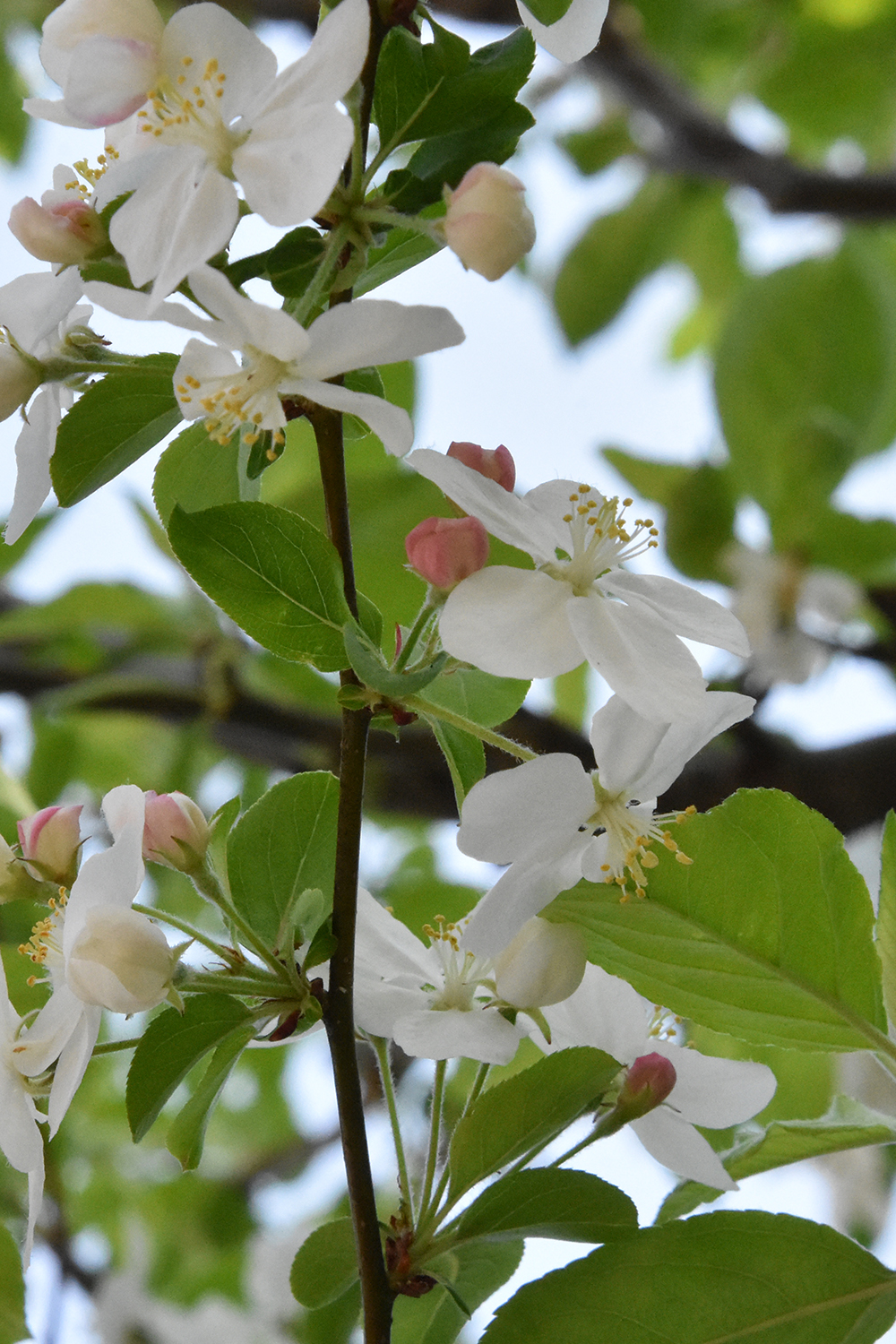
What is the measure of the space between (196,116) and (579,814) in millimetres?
334

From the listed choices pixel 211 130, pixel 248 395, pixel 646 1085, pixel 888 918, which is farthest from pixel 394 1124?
pixel 211 130

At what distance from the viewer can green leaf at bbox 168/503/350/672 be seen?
21.8 inches

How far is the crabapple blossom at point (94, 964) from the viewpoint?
526 mm

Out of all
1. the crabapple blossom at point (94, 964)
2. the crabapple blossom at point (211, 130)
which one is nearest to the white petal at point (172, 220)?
the crabapple blossom at point (211, 130)

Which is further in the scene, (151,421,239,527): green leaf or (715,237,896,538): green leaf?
(715,237,896,538): green leaf

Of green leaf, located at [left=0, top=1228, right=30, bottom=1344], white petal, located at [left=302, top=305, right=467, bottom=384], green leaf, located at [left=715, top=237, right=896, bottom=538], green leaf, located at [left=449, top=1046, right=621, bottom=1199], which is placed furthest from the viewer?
green leaf, located at [left=715, top=237, right=896, bottom=538]

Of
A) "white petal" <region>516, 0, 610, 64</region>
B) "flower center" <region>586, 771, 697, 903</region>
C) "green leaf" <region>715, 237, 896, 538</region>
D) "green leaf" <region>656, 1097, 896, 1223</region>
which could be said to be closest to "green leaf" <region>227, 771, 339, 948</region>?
"flower center" <region>586, 771, 697, 903</region>

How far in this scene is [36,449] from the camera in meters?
0.63

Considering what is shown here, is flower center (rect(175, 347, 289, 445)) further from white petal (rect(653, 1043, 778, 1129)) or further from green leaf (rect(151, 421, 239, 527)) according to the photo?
white petal (rect(653, 1043, 778, 1129))

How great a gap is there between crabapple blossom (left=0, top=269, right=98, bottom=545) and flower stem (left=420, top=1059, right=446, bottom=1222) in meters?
0.32

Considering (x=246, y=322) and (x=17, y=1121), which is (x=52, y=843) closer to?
(x=17, y=1121)

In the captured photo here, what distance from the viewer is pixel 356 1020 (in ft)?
2.11

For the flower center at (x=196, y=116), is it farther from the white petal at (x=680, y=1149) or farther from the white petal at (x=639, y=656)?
the white petal at (x=680, y=1149)

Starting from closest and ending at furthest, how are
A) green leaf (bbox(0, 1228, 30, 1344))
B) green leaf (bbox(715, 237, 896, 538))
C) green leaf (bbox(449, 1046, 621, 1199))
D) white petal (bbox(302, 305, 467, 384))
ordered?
white petal (bbox(302, 305, 467, 384)), green leaf (bbox(449, 1046, 621, 1199)), green leaf (bbox(0, 1228, 30, 1344)), green leaf (bbox(715, 237, 896, 538))
